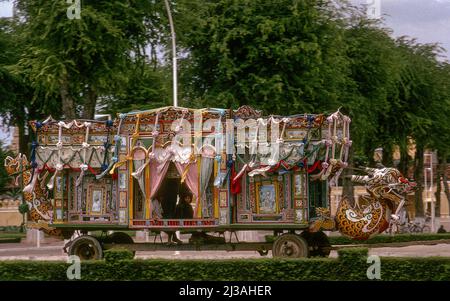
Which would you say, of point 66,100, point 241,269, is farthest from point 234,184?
point 66,100

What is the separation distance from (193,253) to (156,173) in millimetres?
6887

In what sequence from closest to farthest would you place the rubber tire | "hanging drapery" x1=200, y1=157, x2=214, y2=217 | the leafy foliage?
the leafy foliage < "hanging drapery" x1=200, y1=157, x2=214, y2=217 < the rubber tire

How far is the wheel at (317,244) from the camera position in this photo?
23266mm

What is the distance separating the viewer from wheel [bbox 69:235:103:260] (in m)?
23.8

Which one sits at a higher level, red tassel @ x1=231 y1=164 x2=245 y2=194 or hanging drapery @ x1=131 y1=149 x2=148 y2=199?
hanging drapery @ x1=131 y1=149 x2=148 y2=199

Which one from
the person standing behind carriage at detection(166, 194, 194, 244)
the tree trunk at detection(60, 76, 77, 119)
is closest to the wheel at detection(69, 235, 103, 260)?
the person standing behind carriage at detection(166, 194, 194, 244)

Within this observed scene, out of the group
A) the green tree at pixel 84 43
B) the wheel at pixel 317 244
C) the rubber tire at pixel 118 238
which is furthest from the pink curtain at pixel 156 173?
the green tree at pixel 84 43

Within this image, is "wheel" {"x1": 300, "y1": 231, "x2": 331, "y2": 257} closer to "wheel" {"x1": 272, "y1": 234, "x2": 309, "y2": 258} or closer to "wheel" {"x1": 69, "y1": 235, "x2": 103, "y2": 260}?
"wheel" {"x1": 272, "y1": 234, "x2": 309, "y2": 258}

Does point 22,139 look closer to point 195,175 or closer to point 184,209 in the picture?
point 184,209

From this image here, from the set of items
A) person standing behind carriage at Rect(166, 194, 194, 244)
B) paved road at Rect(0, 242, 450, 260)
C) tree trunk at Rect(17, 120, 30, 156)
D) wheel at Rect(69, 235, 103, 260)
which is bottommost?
paved road at Rect(0, 242, 450, 260)

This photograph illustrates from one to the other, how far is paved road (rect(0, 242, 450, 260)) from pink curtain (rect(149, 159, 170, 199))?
79.3 inches

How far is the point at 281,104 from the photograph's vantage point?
114 ft

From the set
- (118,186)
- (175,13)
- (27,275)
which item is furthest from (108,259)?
(175,13)

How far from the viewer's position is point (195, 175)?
23047 mm
